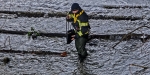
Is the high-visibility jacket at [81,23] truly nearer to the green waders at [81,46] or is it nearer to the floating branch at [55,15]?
the green waders at [81,46]

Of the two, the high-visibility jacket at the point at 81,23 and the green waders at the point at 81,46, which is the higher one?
the high-visibility jacket at the point at 81,23

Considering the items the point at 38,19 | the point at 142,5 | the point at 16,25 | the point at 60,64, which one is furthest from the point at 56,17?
the point at 142,5

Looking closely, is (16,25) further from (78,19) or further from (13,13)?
(78,19)

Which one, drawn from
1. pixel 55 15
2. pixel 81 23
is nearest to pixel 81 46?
pixel 81 23

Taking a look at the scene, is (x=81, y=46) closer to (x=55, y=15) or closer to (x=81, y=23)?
(x=81, y=23)

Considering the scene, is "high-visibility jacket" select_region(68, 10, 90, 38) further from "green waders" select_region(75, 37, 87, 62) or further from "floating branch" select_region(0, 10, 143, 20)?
"floating branch" select_region(0, 10, 143, 20)

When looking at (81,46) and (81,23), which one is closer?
(81,23)

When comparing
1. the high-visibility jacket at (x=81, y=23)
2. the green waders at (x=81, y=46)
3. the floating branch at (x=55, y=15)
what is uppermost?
the high-visibility jacket at (x=81, y=23)

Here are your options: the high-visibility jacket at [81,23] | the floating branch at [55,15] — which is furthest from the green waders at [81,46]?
the floating branch at [55,15]

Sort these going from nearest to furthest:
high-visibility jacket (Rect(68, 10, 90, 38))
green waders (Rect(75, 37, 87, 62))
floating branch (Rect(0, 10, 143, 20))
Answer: high-visibility jacket (Rect(68, 10, 90, 38)) → green waders (Rect(75, 37, 87, 62)) → floating branch (Rect(0, 10, 143, 20))

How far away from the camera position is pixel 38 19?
410 inches

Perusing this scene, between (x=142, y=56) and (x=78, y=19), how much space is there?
226 centimetres

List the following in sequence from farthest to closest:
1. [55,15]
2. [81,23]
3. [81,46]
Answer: [55,15] → [81,46] → [81,23]

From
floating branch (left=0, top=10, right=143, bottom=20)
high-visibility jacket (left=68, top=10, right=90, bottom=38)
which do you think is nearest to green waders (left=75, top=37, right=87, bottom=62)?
high-visibility jacket (left=68, top=10, right=90, bottom=38)
